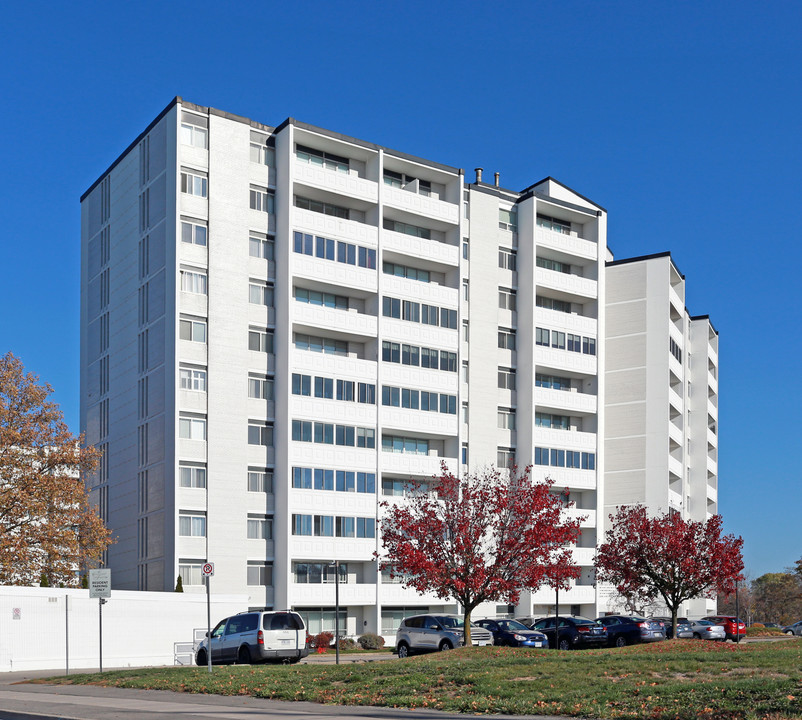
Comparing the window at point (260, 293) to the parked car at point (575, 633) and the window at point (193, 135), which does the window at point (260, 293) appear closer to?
the window at point (193, 135)

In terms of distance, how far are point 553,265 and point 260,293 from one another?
25550 millimetres

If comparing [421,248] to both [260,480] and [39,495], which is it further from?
[39,495]

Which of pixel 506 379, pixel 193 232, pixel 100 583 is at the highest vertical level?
pixel 193 232

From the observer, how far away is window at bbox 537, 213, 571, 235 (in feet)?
256

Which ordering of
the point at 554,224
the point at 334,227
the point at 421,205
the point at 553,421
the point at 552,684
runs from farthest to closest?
the point at 554,224
the point at 553,421
the point at 421,205
the point at 334,227
the point at 552,684

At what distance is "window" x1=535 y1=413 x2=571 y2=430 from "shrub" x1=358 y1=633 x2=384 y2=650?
2214 cm

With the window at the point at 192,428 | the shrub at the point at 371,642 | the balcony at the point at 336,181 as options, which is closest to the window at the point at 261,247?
the balcony at the point at 336,181

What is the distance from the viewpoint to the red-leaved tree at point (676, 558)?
4703cm

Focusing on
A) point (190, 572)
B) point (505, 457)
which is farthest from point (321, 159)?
point (190, 572)

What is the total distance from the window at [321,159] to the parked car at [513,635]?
33630 millimetres

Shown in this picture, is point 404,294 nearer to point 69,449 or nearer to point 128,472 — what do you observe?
point 128,472

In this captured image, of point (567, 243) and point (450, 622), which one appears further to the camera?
point (567, 243)

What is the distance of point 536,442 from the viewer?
240 feet

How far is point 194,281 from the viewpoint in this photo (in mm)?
59906
